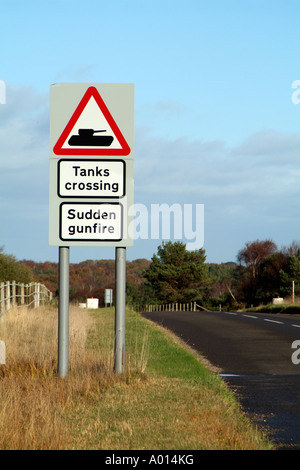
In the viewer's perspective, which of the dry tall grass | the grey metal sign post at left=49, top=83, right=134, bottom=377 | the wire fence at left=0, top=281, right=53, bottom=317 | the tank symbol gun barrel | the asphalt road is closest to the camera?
the dry tall grass

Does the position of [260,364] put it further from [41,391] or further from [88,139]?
[41,391]

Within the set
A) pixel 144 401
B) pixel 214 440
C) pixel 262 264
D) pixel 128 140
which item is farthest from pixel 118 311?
pixel 262 264

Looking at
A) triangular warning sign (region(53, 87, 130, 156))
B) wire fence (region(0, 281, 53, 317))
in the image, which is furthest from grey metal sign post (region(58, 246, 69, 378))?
wire fence (region(0, 281, 53, 317))

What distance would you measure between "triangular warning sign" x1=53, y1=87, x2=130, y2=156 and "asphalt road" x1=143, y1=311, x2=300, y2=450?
3975mm

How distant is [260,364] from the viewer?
13492 millimetres

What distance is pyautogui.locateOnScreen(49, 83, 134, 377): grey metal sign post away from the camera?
9.75 metres

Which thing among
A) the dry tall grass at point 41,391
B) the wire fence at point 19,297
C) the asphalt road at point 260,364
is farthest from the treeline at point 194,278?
the dry tall grass at point 41,391

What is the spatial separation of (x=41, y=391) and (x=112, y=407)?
96cm

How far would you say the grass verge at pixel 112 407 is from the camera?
6340mm

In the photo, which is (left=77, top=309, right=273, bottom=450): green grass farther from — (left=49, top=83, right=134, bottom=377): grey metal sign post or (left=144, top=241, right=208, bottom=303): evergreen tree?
(left=144, top=241, right=208, bottom=303): evergreen tree

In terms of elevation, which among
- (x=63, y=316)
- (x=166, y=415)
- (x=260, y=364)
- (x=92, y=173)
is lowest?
(x=260, y=364)

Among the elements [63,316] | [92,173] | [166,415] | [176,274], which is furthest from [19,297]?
[176,274]

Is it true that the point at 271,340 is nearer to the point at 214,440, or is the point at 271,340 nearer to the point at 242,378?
the point at 242,378

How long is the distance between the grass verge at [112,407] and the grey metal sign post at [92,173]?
821mm
